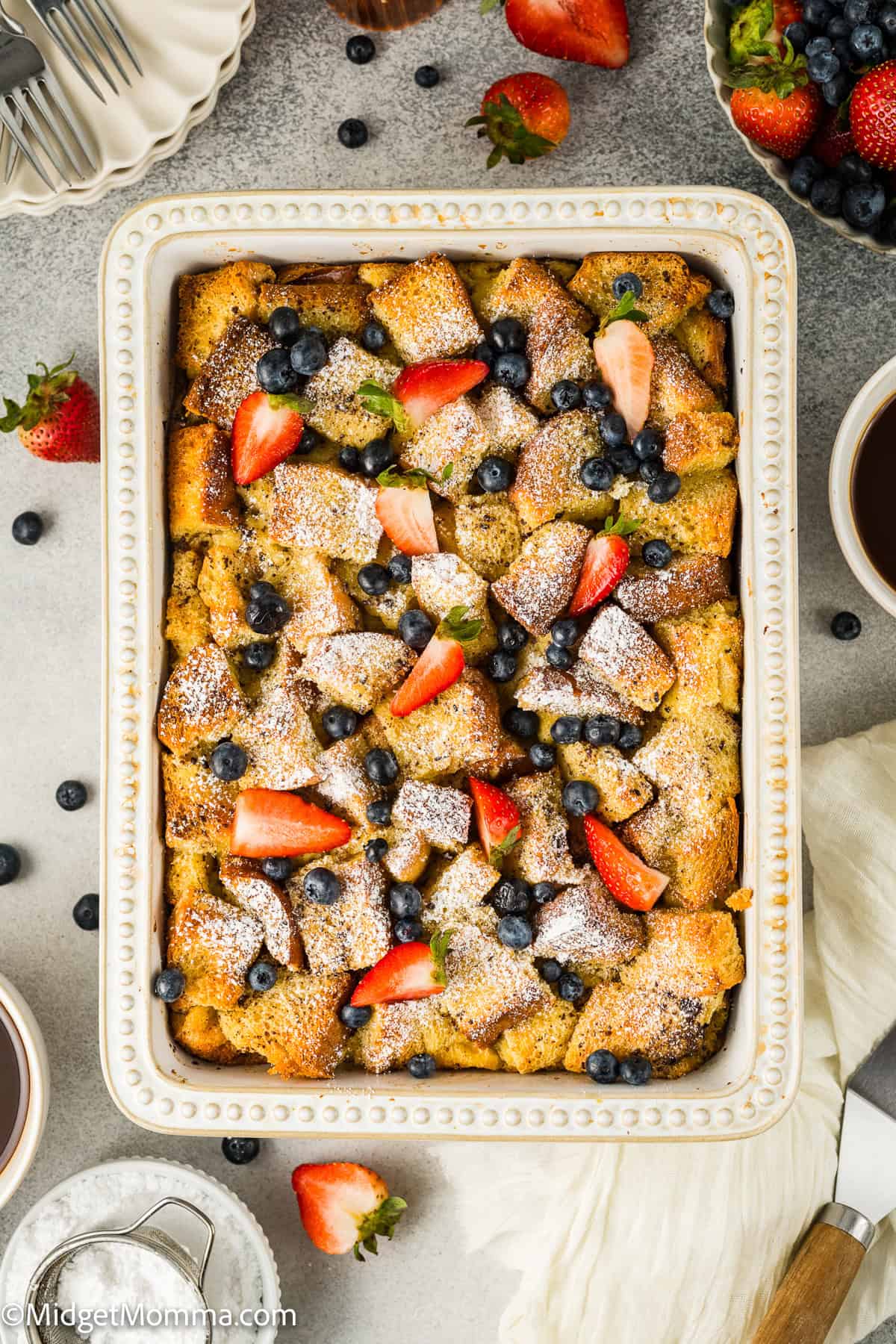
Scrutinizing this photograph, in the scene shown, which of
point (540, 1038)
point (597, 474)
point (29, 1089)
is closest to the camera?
point (597, 474)

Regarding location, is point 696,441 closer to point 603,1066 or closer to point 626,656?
point 626,656

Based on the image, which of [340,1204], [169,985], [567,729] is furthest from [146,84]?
[340,1204]

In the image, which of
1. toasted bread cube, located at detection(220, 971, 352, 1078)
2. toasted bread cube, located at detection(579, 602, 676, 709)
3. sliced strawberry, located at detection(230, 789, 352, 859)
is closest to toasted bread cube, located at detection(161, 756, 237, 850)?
sliced strawberry, located at detection(230, 789, 352, 859)

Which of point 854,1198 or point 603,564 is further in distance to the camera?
point 854,1198

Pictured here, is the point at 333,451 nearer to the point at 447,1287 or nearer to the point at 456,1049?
the point at 456,1049

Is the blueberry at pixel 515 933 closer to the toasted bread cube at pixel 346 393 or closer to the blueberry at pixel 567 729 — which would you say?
the blueberry at pixel 567 729

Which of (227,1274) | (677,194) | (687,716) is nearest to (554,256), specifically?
(677,194)

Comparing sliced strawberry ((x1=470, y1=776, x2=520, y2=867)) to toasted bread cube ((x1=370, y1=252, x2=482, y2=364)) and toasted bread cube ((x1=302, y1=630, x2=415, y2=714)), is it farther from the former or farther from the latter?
toasted bread cube ((x1=370, y1=252, x2=482, y2=364))
